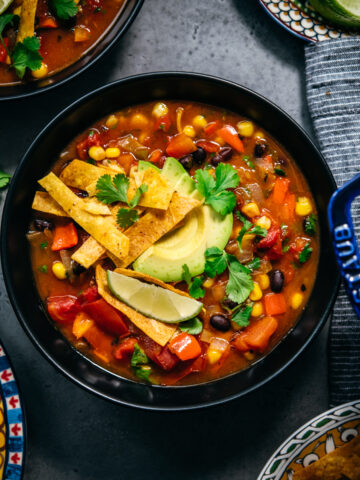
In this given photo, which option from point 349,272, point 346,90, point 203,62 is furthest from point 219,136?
point 349,272

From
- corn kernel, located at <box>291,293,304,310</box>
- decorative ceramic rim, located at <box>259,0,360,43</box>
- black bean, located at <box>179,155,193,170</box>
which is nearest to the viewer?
black bean, located at <box>179,155,193,170</box>

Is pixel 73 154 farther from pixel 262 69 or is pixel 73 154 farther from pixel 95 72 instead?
pixel 262 69

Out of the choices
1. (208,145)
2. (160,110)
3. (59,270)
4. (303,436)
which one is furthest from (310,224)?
(59,270)

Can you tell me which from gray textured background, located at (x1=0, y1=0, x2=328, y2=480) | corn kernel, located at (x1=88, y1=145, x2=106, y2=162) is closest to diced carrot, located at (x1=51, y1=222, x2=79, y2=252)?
corn kernel, located at (x1=88, y1=145, x2=106, y2=162)

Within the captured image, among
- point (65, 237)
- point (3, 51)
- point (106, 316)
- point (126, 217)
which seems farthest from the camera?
point (3, 51)

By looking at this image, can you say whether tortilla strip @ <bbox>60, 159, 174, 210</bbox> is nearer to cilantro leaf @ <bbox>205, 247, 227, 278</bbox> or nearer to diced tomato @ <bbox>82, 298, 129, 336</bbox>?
cilantro leaf @ <bbox>205, 247, 227, 278</bbox>

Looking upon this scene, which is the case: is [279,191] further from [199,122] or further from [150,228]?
[150,228]

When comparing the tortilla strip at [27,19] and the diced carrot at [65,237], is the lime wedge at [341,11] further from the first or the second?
the diced carrot at [65,237]
